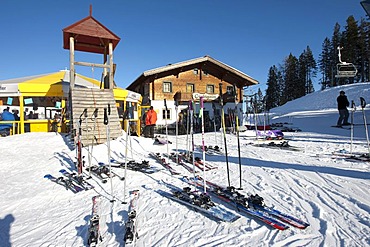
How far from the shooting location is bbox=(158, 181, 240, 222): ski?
367 centimetres

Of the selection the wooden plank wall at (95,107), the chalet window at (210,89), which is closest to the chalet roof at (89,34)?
the wooden plank wall at (95,107)

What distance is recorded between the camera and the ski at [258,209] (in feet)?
11.2

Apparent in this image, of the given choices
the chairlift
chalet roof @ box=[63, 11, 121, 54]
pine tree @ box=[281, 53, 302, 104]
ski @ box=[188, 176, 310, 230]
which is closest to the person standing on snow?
chalet roof @ box=[63, 11, 121, 54]

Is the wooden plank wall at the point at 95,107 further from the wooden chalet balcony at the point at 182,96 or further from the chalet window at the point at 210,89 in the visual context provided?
the chalet window at the point at 210,89

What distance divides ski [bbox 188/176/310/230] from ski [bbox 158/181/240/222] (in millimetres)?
309

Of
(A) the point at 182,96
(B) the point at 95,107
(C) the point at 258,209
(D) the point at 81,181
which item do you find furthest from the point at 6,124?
(A) the point at 182,96

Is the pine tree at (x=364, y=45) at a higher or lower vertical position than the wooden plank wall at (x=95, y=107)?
higher

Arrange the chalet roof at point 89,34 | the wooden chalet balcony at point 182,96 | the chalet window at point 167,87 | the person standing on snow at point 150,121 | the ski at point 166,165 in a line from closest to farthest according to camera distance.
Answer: the ski at point 166,165 → the chalet roof at point 89,34 → the person standing on snow at point 150,121 → the wooden chalet balcony at point 182,96 → the chalet window at point 167,87

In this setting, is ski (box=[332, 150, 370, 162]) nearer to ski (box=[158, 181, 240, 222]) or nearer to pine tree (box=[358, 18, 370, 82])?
ski (box=[158, 181, 240, 222])

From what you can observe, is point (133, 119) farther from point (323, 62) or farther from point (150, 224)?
point (323, 62)

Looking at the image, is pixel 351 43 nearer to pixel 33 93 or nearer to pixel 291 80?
pixel 291 80

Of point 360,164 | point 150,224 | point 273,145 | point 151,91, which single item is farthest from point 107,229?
point 151,91

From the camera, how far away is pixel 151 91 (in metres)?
21.9

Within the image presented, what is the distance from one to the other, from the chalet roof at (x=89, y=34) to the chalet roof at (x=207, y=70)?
24.6 ft
